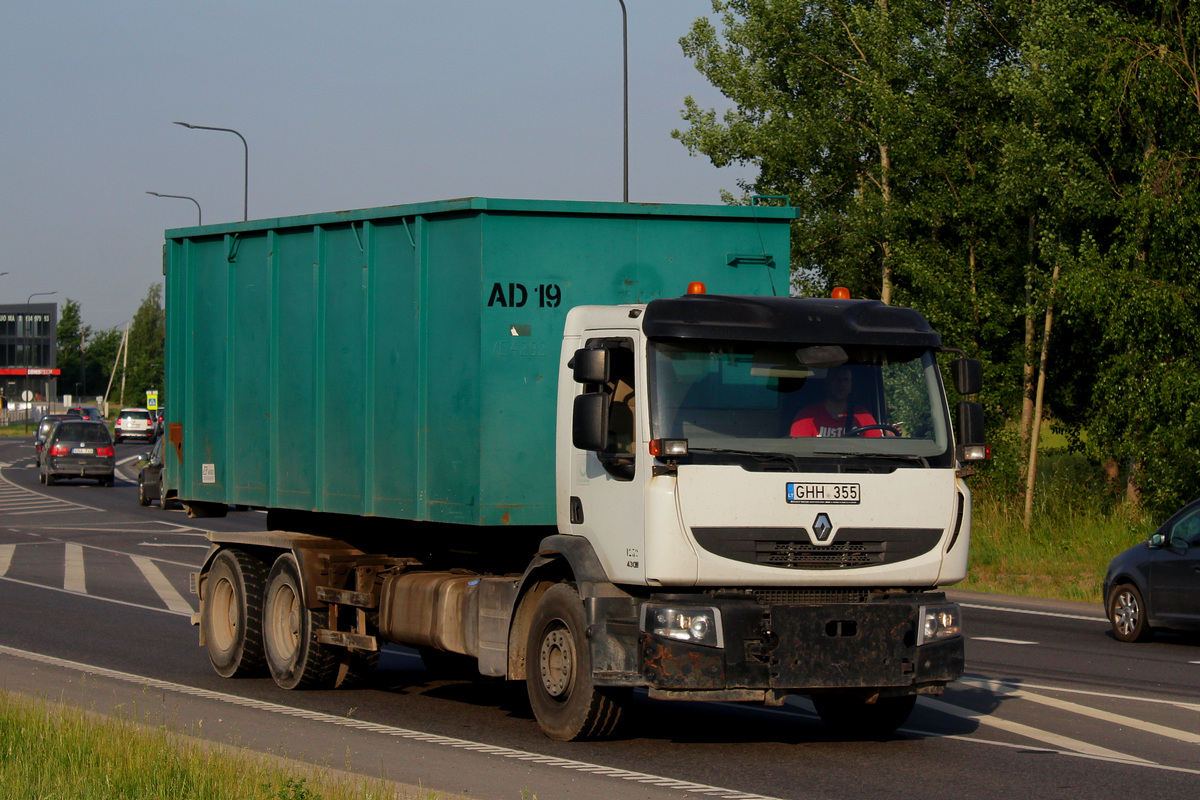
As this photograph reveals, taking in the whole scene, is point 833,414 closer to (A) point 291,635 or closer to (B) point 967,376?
(B) point 967,376

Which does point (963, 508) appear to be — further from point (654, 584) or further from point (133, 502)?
point (133, 502)

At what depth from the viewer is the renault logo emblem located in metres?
8.80

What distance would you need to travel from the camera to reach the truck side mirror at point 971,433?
915 cm

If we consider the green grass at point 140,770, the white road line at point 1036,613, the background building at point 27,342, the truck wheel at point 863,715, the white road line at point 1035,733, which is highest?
the background building at point 27,342

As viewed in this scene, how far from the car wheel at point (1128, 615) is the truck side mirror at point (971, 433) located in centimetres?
763

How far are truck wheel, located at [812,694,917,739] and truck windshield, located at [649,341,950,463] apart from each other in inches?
73.7

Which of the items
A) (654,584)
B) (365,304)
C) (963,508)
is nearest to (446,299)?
(365,304)

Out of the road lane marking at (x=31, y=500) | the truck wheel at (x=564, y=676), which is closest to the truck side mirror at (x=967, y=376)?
the truck wheel at (x=564, y=676)

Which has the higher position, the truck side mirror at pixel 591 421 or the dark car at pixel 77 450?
the truck side mirror at pixel 591 421

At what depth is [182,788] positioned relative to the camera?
23.7 feet

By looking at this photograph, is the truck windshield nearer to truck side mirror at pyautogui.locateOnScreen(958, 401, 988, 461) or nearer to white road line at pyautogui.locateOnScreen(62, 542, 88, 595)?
truck side mirror at pyautogui.locateOnScreen(958, 401, 988, 461)

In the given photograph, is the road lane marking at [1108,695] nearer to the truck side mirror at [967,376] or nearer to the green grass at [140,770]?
the truck side mirror at [967,376]

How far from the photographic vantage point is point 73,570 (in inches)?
910

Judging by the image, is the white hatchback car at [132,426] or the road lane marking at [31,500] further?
the white hatchback car at [132,426]
